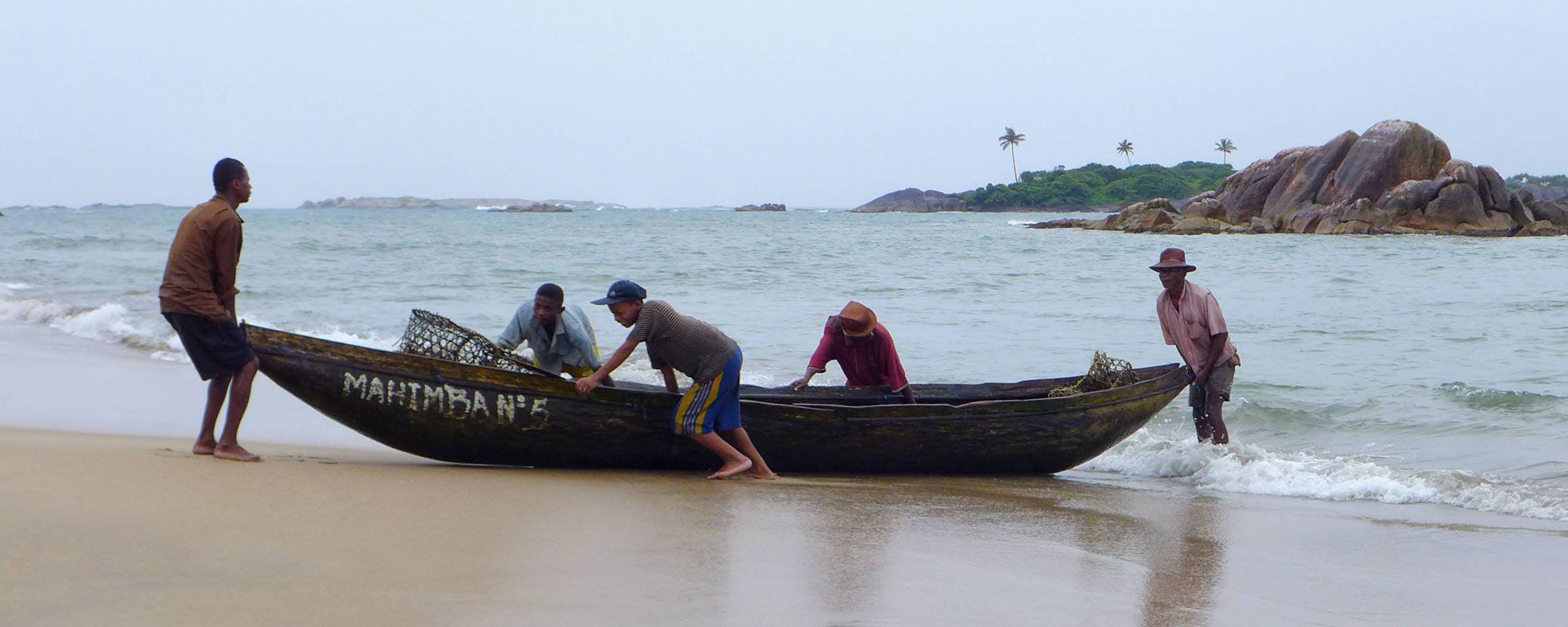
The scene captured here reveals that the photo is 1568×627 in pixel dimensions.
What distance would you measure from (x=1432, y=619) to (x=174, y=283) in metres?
5.24

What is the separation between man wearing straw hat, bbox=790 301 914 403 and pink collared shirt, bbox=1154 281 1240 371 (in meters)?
1.62

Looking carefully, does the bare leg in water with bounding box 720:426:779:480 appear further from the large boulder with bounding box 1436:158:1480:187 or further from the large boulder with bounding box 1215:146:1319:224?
the large boulder with bounding box 1215:146:1319:224

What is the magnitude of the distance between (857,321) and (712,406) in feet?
4.09

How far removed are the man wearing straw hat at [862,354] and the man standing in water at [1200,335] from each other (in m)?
1.64

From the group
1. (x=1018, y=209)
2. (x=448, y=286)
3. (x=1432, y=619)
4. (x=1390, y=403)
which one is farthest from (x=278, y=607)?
(x=1018, y=209)

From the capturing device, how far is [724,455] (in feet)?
21.3

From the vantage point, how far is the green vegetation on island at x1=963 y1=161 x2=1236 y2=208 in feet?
321

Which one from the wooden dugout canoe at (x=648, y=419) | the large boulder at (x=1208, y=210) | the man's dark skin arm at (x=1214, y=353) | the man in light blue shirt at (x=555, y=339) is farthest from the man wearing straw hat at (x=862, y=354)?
the large boulder at (x=1208, y=210)

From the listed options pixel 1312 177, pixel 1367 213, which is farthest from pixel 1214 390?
pixel 1312 177

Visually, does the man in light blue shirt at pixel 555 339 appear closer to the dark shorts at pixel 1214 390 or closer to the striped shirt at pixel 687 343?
the striped shirt at pixel 687 343

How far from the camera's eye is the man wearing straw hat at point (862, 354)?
734 cm

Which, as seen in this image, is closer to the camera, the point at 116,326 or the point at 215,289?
the point at 215,289

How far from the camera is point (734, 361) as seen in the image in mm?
6398

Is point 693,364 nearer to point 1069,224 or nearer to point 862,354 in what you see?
point 862,354
